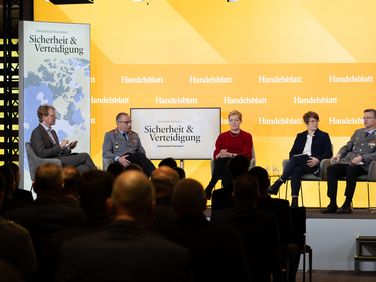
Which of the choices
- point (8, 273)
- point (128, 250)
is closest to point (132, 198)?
point (128, 250)

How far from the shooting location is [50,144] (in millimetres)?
10109

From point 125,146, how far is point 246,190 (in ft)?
21.5

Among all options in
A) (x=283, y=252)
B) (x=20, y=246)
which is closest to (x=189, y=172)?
(x=283, y=252)

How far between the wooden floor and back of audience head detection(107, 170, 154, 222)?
6124 mm

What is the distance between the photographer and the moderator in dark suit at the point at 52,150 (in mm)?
9961

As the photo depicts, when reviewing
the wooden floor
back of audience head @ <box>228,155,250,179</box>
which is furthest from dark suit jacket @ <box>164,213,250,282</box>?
the wooden floor

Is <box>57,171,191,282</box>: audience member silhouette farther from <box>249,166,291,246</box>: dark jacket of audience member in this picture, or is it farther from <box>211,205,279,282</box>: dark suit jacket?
<box>249,166,291,246</box>: dark jacket of audience member

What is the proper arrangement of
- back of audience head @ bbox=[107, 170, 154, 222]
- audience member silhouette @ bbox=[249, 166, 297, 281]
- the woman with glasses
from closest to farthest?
back of audience head @ bbox=[107, 170, 154, 222] < audience member silhouette @ bbox=[249, 166, 297, 281] < the woman with glasses

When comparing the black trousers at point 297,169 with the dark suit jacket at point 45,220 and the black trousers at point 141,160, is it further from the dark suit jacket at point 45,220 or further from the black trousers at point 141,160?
the dark suit jacket at point 45,220

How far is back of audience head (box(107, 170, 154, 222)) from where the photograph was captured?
7.55 feet

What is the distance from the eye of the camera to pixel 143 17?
1228cm

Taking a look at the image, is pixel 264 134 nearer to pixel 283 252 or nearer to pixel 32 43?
pixel 32 43

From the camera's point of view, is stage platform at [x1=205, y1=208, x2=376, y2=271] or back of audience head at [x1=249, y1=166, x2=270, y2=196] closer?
back of audience head at [x1=249, y1=166, x2=270, y2=196]

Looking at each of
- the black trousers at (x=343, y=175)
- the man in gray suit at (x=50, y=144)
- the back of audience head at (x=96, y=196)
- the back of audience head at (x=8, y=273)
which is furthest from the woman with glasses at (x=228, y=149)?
the back of audience head at (x=8, y=273)
